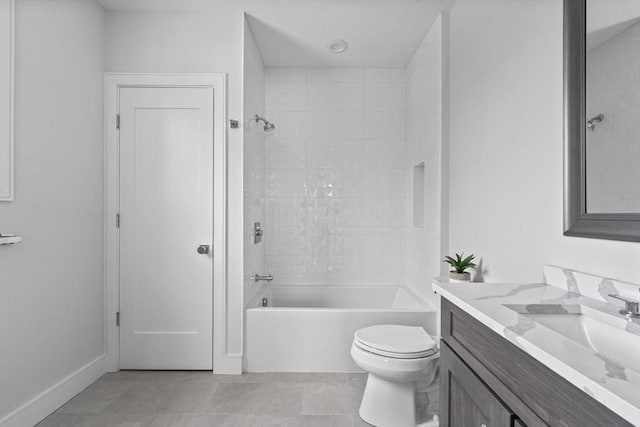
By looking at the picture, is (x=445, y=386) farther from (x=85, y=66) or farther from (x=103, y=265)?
(x=85, y=66)

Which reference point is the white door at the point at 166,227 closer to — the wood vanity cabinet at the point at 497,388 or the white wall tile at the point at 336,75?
the white wall tile at the point at 336,75

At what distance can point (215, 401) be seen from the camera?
7.20ft

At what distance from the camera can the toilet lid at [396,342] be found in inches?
73.7

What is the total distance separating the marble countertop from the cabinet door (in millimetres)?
186

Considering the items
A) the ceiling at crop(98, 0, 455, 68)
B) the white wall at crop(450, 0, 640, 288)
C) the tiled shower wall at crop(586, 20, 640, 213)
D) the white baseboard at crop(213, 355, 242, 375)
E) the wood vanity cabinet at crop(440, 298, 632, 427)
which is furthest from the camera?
the white baseboard at crop(213, 355, 242, 375)

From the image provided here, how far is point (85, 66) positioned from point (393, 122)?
8.03 feet

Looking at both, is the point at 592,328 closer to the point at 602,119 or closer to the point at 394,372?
the point at 602,119

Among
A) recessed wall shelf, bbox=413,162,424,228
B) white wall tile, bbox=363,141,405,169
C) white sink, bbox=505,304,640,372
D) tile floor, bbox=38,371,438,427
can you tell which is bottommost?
tile floor, bbox=38,371,438,427

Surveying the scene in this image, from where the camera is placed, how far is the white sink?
0.87 metres

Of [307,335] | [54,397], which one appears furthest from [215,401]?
[54,397]

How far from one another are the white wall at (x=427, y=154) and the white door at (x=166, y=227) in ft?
5.17

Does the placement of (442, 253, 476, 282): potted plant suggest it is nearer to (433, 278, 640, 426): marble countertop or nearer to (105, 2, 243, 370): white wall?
(433, 278, 640, 426): marble countertop

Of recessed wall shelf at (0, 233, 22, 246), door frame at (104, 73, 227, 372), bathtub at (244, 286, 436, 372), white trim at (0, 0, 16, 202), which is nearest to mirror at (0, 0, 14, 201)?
white trim at (0, 0, 16, 202)

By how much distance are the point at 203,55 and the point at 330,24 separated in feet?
3.06
